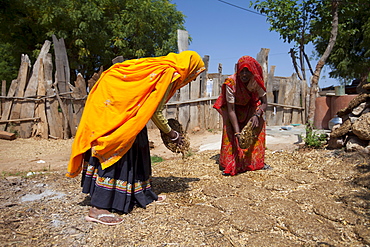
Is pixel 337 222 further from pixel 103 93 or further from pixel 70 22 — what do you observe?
pixel 70 22

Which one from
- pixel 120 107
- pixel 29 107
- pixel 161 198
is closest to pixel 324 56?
pixel 161 198

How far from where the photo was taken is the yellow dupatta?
9.20 feet

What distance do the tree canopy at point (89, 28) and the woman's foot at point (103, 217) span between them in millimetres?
10911

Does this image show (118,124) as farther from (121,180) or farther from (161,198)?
(161,198)

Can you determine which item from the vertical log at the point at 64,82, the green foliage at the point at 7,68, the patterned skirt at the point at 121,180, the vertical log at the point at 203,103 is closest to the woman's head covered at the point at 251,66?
the patterned skirt at the point at 121,180

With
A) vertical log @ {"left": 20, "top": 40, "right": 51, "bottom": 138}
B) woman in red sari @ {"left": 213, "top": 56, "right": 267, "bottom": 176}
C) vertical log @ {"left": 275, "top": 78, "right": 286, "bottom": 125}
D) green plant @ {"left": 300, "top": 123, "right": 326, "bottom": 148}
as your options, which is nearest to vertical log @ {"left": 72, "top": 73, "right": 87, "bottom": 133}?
vertical log @ {"left": 20, "top": 40, "right": 51, "bottom": 138}

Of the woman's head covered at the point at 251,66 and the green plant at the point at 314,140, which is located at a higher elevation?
the woman's head covered at the point at 251,66

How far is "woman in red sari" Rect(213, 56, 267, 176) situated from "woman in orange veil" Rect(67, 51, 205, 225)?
1406 mm

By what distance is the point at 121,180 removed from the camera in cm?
294

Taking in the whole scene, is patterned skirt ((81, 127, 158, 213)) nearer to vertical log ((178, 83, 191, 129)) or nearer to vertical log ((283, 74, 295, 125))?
vertical log ((178, 83, 191, 129))

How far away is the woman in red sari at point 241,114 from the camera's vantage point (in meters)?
4.21

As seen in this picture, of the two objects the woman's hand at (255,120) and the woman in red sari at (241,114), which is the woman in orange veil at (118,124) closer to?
the woman in red sari at (241,114)

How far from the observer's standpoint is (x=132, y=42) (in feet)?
48.5

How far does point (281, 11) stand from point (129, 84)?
5.74 m
